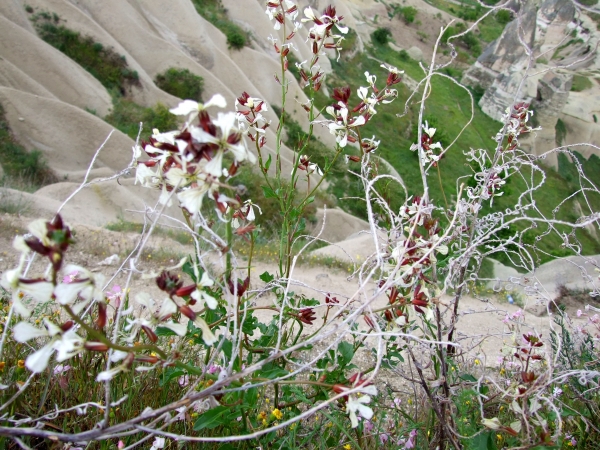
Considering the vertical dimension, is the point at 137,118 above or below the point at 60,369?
below

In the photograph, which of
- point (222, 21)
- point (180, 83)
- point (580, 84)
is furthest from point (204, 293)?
point (580, 84)

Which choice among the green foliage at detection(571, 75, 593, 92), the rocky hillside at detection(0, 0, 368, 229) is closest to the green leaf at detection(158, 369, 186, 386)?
the rocky hillside at detection(0, 0, 368, 229)

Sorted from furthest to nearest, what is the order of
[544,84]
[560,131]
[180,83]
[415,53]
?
1. [415,53]
2. [560,131]
3. [544,84]
4. [180,83]

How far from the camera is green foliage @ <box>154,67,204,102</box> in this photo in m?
15.6

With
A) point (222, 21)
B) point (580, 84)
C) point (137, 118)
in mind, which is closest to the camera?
point (137, 118)

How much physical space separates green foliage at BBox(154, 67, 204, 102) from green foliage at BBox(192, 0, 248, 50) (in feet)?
14.1

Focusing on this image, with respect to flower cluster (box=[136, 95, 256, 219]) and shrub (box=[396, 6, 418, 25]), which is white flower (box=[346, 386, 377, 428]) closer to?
flower cluster (box=[136, 95, 256, 219])

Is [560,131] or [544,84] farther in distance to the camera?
[560,131]

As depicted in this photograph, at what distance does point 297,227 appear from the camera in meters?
1.79

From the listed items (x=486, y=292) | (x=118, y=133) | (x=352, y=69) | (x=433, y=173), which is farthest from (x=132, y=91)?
(x=352, y=69)

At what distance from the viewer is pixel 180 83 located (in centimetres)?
1566

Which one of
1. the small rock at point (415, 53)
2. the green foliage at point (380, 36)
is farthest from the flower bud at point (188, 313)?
the small rock at point (415, 53)

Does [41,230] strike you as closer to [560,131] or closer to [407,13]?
[560,131]

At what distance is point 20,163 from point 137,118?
13.4 feet
